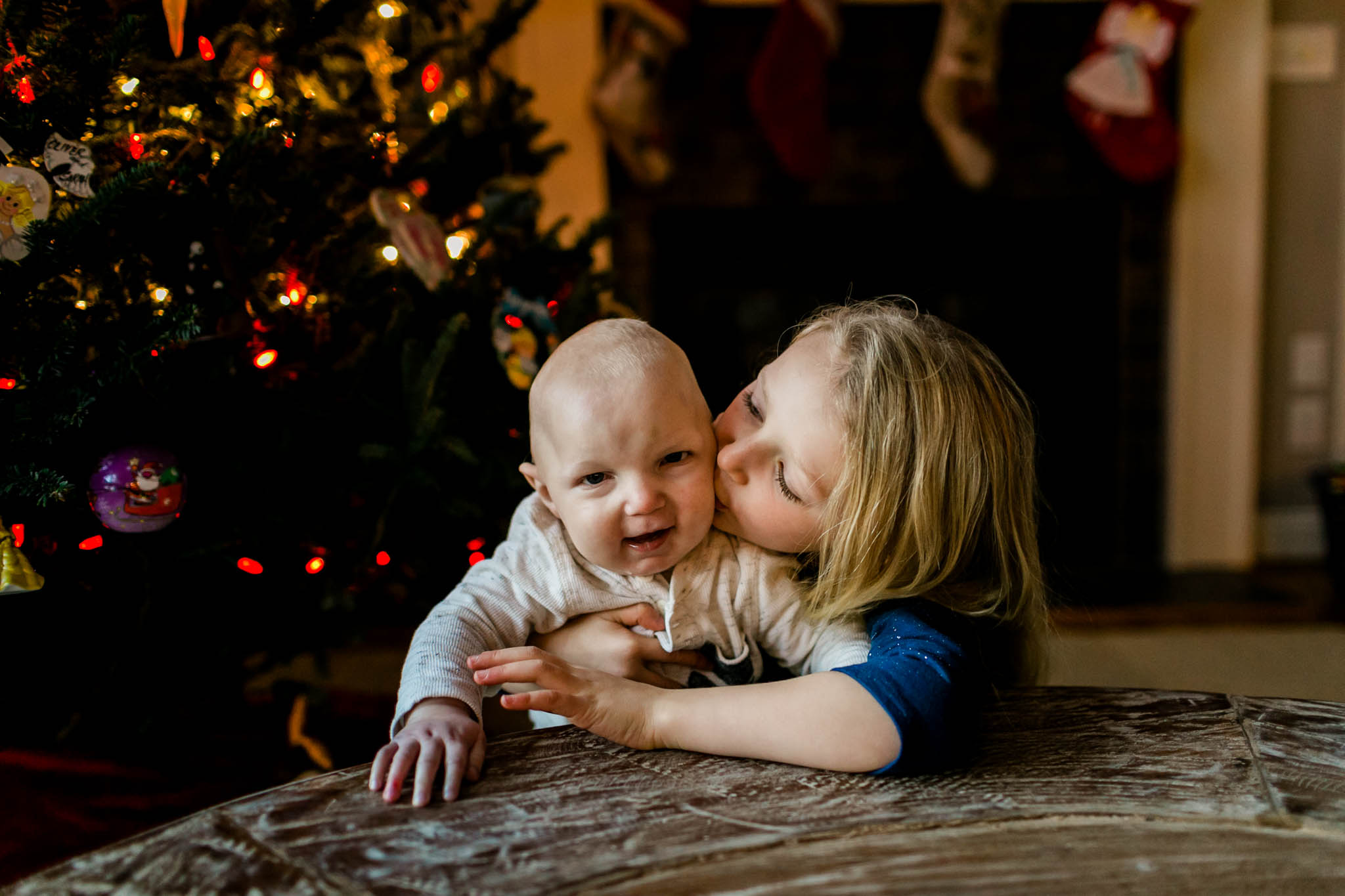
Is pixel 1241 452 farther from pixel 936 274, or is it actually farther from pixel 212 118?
pixel 212 118

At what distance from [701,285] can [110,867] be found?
2.93 meters

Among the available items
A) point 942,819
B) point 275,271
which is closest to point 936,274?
point 275,271

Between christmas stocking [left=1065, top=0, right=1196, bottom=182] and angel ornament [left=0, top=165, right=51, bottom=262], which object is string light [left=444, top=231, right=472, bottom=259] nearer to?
angel ornament [left=0, top=165, right=51, bottom=262]

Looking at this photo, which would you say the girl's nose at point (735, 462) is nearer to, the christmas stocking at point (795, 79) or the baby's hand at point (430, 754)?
the baby's hand at point (430, 754)

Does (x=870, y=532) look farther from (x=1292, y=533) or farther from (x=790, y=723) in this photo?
(x=1292, y=533)

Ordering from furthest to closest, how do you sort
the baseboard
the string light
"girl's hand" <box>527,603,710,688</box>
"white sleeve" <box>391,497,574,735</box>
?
the baseboard
the string light
"girl's hand" <box>527,603,710,688</box>
"white sleeve" <box>391,497,574,735</box>

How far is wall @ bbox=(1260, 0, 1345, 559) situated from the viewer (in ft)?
10.7

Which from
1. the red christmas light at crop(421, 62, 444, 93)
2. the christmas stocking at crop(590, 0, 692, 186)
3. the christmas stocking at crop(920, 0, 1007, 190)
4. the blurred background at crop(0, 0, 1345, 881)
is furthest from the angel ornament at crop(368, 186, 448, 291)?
the christmas stocking at crop(920, 0, 1007, 190)

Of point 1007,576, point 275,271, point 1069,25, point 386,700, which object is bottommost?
point 386,700

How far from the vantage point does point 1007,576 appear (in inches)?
36.7

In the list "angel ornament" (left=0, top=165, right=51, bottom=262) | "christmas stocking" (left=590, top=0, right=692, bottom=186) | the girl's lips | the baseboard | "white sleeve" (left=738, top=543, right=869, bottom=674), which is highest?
"christmas stocking" (left=590, top=0, right=692, bottom=186)

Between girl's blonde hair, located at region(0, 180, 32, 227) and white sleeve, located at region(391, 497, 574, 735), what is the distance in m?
0.57

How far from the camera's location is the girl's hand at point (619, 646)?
961 millimetres

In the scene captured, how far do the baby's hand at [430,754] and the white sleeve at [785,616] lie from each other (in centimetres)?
31
